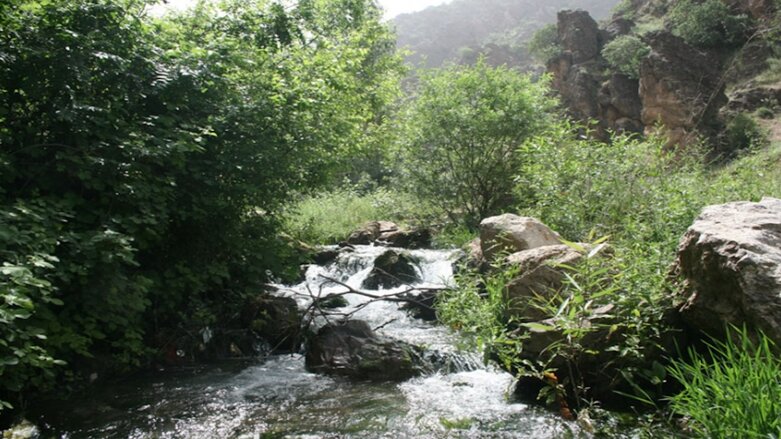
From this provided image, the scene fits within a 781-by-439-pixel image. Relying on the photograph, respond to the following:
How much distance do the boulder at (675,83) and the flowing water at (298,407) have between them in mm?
15673

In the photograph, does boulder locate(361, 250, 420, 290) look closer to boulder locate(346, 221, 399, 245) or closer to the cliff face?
boulder locate(346, 221, 399, 245)

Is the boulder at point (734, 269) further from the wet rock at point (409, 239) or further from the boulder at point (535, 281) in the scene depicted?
the wet rock at point (409, 239)

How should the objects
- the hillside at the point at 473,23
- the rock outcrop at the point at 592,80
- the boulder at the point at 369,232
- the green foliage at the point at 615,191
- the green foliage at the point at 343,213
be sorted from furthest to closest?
the hillside at the point at 473,23
the rock outcrop at the point at 592,80
the boulder at the point at 369,232
the green foliage at the point at 343,213
the green foliage at the point at 615,191

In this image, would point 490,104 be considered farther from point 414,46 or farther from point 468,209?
point 414,46

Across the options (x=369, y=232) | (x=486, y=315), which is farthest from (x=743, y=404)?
(x=369, y=232)

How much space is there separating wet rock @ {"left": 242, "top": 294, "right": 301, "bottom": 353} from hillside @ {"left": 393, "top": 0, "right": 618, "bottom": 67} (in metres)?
72.2

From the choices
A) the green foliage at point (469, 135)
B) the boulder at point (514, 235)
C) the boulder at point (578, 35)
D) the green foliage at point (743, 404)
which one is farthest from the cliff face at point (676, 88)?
the green foliage at point (743, 404)

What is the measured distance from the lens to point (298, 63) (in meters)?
7.32

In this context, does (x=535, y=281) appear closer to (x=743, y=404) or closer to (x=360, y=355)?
(x=360, y=355)

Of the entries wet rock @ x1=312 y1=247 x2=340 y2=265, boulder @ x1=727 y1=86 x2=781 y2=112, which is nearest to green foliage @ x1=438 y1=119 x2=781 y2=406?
wet rock @ x1=312 y1=247 x2=340 y2=265

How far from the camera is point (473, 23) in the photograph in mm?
89688

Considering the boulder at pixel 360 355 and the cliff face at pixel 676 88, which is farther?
the cliff face at pixel 676 88

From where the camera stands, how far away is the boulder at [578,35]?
83.0ft

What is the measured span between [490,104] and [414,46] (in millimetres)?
77822
